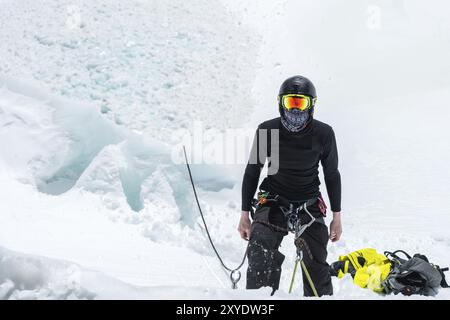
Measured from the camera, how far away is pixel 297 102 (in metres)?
3.93

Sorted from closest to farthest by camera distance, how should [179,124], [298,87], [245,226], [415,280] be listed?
[298,87] → [245,226] → [415,280] → [179,124]

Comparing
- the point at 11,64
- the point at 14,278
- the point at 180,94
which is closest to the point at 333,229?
the point at 14,278

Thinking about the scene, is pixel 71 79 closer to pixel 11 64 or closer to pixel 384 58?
pixel 11 64

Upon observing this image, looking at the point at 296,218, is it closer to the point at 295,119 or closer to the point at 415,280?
the point at 295,119

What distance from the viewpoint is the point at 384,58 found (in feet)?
44.5

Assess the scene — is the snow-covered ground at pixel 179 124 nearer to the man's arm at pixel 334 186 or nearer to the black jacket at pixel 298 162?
the man's arm at pixel 334 186

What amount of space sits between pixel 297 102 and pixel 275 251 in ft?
3.89

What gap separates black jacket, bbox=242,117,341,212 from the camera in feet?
13.2

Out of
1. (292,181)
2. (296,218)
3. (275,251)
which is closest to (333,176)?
(292,181)

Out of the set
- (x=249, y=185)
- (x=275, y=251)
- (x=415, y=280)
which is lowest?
(x=415, y=280)

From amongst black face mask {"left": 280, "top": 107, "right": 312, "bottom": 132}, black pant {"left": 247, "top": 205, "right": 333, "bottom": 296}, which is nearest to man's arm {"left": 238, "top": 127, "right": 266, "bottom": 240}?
black pant {"left": 247, "top": 205, "right": 333, "bottom": 296}

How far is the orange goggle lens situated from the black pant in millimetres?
838

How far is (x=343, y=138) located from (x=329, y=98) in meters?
1.70

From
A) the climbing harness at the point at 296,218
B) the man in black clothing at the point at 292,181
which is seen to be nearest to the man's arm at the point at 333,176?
the man in black clothing at the point at 292,181
